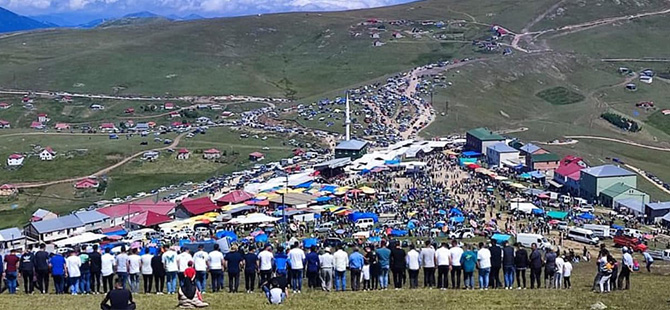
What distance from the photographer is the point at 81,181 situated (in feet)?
263

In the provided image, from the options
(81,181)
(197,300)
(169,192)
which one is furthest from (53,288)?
(81,181)

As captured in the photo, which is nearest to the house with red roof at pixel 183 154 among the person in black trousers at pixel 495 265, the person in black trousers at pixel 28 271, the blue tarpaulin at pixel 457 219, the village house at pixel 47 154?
the village house at pixel 47 154

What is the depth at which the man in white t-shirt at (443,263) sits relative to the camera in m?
19.7

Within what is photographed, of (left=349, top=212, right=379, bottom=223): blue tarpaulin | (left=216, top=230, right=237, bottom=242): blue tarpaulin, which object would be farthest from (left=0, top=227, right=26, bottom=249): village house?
(left=349, top=212, right=379, bottom=223): blue tarpaulin

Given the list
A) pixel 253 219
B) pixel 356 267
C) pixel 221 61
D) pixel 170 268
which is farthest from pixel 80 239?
pixel 221 61

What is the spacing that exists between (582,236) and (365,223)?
14.3 meters

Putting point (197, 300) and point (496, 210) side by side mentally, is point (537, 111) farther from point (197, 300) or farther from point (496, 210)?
point (197, 300)

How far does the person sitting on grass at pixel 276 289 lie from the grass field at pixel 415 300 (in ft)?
0.60

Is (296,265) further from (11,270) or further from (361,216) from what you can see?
(361,216)

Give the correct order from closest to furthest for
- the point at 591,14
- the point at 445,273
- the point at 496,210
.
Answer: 1. the point at 445,273
2. the point at 496,210
3. the point at 591,14

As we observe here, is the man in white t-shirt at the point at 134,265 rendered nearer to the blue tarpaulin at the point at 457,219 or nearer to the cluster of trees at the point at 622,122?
the blue tarpaulin at the point at 457,219

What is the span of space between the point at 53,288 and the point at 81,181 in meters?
62.0

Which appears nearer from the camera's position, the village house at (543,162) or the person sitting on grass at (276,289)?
the person sitting on grass at (276,289)

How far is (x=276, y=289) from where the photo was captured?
1723 centimetres
